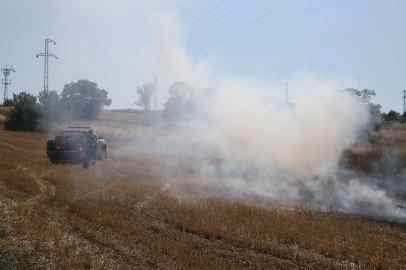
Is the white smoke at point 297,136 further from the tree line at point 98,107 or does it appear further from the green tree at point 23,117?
the green tree at point 23,117

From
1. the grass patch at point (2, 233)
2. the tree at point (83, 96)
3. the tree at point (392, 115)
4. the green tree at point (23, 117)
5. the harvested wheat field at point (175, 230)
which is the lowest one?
the harvested wheat field at point (175, 230)

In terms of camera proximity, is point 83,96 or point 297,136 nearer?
point 297,136

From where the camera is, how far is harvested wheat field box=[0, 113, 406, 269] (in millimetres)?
5727

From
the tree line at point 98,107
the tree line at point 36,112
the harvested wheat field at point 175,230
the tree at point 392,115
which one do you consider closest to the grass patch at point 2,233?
the harvested wheat field at point 175,230

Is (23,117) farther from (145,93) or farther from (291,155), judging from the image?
(291,155)

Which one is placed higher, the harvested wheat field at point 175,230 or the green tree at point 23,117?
the green tree at point 23,117

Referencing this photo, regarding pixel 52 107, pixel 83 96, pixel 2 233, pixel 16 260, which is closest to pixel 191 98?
pixel 52 107

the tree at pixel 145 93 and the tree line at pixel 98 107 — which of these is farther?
the tree at pixel 145 93

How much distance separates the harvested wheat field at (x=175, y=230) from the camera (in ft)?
18.8

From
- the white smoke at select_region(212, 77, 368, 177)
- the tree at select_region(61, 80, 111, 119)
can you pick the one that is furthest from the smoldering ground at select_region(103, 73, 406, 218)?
the tree at select_region(61, 80, 111, 119)

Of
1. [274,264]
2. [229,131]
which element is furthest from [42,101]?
[274,264]

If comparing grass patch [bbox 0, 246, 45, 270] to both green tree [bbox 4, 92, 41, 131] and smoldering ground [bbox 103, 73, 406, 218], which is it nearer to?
smoldering ground [bbox 103, 73, 406, 218]

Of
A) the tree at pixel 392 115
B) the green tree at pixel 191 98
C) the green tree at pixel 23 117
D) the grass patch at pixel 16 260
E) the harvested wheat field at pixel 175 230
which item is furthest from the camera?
the tree at pixel 392 115

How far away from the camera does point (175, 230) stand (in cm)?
747
